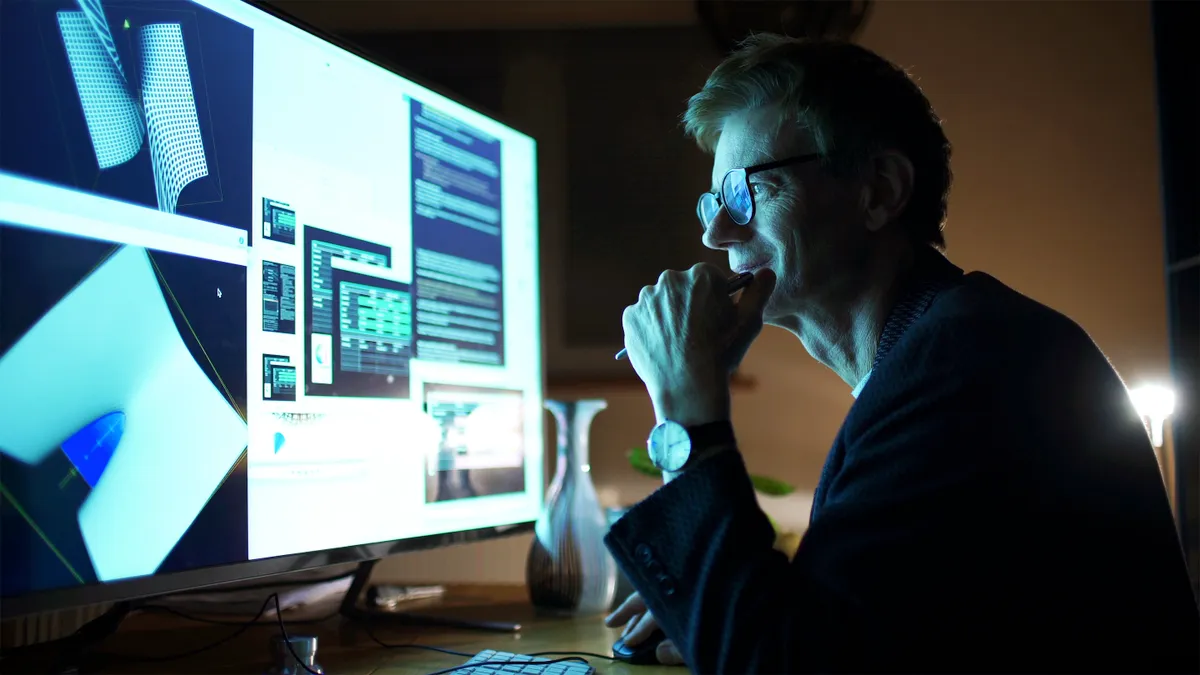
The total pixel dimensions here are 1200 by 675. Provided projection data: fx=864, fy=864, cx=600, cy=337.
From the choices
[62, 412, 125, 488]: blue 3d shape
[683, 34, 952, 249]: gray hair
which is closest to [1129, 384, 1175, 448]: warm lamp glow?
[683, 34, 952, 249]: gray hair

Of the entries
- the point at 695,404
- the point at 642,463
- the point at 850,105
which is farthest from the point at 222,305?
the point at 642,463

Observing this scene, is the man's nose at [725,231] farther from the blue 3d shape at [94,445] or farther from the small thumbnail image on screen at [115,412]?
the blue 3d shape at [94,445]

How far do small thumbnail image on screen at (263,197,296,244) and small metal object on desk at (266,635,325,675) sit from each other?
47 centimetres

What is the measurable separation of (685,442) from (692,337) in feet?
0.44

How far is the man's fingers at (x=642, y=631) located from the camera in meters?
1.09

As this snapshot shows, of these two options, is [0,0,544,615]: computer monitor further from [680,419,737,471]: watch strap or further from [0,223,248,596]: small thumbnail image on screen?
[680,419,737,471]: watch strap

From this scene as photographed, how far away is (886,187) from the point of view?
1.02 meters

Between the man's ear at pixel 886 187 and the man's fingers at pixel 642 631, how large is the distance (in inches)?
21.8

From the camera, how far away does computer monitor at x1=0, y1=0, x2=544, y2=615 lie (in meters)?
0.78

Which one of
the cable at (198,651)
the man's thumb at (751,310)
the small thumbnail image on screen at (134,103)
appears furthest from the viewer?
the cable at (198,651)

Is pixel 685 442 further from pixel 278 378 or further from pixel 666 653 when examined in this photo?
pixel 278 378

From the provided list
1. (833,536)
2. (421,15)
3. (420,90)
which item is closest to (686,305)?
(833,536)

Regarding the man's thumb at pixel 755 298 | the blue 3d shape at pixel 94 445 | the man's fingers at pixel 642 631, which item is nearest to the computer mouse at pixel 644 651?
the man's fingers at pixel 642 631

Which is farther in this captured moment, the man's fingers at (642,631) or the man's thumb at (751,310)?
the man's fingers at (642,631)
